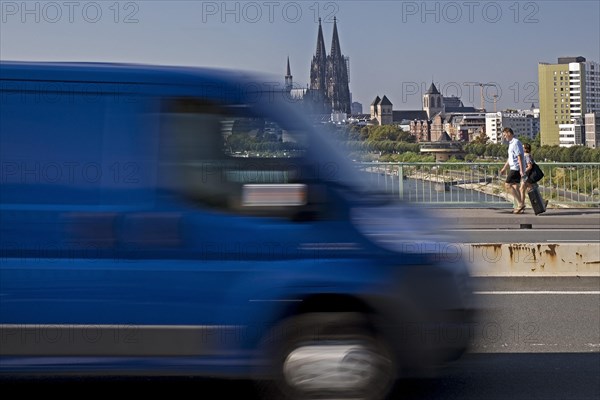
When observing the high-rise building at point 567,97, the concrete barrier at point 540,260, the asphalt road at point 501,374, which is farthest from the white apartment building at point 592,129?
the asphalt road at point 501,374

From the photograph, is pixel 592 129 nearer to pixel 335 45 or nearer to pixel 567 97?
pixel 567 97

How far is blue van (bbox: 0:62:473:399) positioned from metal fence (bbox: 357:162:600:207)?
51.9 feet

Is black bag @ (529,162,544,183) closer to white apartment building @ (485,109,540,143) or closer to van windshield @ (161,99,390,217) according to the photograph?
white apartment building @ (485,109,540,143)

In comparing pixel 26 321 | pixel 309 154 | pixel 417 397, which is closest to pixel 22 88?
pixel 26 321

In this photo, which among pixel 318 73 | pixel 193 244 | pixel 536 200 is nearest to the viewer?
pixel 193 244

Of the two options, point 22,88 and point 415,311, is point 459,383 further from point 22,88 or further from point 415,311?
point 22,88

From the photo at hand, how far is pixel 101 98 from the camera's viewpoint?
4.90m

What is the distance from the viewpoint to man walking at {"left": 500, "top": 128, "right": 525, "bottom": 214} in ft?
64.1

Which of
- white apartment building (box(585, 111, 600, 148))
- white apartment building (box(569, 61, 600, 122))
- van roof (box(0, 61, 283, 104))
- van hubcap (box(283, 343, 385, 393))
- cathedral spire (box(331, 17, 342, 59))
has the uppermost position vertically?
cathedral spire (box(331, 17, 342, 59))

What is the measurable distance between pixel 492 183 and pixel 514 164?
6.22ft

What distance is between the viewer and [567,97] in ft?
115

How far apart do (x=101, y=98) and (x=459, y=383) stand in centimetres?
284

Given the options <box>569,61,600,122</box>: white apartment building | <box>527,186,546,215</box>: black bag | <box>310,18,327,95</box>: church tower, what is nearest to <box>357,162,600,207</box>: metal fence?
<box>527,186,546,215</box>: black bag

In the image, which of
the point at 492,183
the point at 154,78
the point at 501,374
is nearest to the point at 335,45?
the point at 492,183
